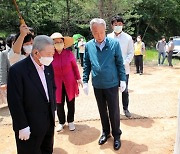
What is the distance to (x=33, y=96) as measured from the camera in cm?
311

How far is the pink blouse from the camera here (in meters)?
4.86

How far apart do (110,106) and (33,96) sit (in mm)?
1578

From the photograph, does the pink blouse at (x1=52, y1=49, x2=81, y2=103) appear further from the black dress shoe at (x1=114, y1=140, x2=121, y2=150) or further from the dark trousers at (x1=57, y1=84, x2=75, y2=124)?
the black dress shoe at (x1=114, y1=140, x2=121, y2=150)

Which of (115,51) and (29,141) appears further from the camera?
(115,51)

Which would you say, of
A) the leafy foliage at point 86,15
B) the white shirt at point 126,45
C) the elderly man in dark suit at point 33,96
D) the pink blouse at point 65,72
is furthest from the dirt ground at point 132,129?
the leafy foliage at point 86,15

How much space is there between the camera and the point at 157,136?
4.91 meters

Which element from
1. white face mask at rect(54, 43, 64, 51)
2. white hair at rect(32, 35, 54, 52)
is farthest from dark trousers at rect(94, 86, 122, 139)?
white hair at rect(32, 35, 54, 52)

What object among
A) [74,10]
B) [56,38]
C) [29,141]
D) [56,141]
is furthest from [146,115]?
[74,10]

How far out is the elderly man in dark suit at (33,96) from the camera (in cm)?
301

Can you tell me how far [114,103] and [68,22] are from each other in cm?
1492

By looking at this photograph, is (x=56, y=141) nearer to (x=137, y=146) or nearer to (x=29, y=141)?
(x=137, y=146)

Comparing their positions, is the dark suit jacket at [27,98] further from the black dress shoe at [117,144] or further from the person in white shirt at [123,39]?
the person in white shirt at [123,39]

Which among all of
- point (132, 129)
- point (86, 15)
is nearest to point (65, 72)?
point (132, 129)

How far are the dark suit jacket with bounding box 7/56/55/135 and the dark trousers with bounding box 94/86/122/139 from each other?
49.1 inches
